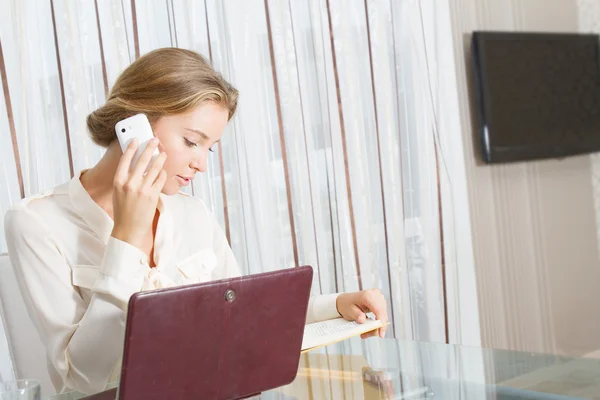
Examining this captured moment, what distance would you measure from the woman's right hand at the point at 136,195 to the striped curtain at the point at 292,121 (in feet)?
2.44

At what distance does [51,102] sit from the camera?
197cm

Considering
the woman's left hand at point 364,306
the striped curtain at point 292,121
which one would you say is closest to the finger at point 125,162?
the woman's left hand at point 364,306

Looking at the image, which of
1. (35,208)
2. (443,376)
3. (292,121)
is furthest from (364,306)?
(292,121)

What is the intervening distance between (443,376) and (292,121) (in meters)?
1.43

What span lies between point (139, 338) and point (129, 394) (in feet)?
0.23

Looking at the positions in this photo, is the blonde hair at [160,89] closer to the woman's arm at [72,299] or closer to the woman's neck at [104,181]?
the woman's neck at [104,181]

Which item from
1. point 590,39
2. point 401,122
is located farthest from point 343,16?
point 590,39

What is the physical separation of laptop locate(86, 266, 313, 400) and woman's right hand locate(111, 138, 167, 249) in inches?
13.4

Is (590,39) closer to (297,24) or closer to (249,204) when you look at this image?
(297,24)

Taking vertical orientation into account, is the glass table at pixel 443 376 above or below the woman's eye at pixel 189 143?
below

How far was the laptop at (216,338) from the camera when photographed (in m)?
0.84

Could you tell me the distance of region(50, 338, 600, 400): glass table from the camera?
1003 mm

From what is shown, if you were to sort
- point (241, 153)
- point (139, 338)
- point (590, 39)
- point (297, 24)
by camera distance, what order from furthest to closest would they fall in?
point (590, 39)
point (297, 24)
point (241, 153)
point (139, 338)

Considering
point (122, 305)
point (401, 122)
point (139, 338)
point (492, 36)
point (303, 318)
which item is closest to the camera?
point (139, 338)
